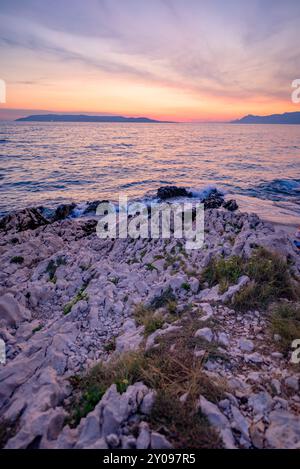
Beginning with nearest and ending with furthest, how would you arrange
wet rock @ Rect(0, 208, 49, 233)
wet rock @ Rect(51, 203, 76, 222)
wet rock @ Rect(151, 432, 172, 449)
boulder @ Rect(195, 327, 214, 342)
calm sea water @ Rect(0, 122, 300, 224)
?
wet rock @ Rect(151, 432, 172, 449), boulder @ Rect(195, 327, 214, 342), wet rock @ Rect(0, 208, 49, 233), wet rock @ Rect(51, 203, 76, 222), calm sea water @ Rect(0, 122, 300, 224)

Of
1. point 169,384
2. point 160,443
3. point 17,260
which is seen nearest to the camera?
point 160,443

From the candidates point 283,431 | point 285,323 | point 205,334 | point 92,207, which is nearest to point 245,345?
point 205,334

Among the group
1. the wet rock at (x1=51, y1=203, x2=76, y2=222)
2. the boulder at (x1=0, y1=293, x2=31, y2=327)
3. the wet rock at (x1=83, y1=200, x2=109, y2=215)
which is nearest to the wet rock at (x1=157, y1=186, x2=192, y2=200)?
the wet rock at (x1=83, y1=200, x2=109, y2=215)

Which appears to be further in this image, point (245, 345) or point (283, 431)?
point (245, 345)

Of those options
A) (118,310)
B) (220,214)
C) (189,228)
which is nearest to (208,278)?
(118,310)

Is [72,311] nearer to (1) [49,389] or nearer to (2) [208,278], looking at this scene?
(1) [49,389]

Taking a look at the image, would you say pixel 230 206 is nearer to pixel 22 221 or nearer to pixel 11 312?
pixel 22 221

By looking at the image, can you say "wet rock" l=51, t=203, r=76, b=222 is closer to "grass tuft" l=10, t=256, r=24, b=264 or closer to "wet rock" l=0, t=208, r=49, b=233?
"wet rock" l=0, t=208, r=49, b=233

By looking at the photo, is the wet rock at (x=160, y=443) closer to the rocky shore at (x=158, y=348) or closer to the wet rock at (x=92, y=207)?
the rocky shore at (x=158, y=348)

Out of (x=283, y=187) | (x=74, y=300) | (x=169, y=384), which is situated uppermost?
(x=283, y=187)

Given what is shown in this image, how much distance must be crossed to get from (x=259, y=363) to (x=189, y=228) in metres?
5.59

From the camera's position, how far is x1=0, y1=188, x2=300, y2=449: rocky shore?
10.1ft

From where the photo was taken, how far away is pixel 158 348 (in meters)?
4.24
